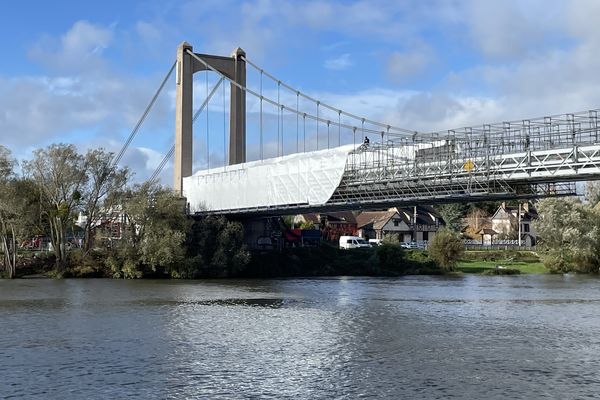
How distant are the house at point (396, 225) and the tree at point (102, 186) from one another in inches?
2539

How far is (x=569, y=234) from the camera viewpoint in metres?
67.7

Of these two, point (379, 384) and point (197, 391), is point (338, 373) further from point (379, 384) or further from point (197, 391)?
point (197, 391)

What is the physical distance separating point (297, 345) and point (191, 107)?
4684 cm

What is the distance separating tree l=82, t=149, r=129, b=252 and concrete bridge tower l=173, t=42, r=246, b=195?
6.06 m

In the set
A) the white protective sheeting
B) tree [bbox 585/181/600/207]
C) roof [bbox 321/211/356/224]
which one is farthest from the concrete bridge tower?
roof [bbox 321/211/356/224]

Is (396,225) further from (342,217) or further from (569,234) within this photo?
(569,234)

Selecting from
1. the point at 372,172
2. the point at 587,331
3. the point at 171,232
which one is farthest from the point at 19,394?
the point at 171,232

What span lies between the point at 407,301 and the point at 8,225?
113ft

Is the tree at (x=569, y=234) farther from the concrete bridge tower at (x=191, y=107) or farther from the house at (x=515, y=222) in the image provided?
the house at (x=515, y=222)

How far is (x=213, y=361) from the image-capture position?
22.7 metres

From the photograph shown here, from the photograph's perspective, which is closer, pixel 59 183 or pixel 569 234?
pixel 59 183

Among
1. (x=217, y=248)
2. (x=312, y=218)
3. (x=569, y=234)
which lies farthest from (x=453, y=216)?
(x=217, y=248)

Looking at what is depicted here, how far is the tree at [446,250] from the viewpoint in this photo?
73.4 metres

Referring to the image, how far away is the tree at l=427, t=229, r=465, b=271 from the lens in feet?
241
